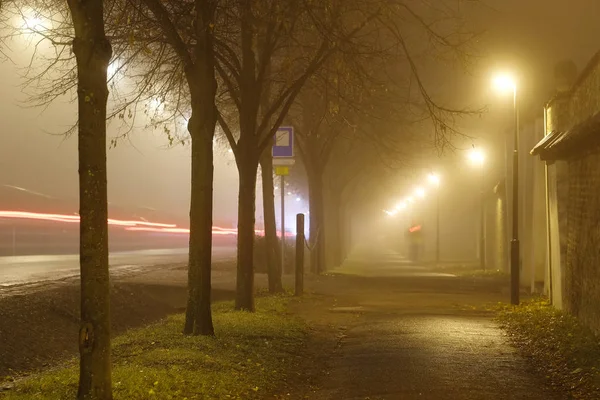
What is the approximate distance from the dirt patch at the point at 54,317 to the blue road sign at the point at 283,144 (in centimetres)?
442

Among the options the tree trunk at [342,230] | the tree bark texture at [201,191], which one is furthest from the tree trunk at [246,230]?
the tree trunk at [342,230]

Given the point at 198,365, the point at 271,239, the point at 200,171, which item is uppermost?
the point at 200,171

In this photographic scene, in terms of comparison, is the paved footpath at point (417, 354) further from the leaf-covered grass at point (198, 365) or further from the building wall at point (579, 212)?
the building wall at point (579, 212)

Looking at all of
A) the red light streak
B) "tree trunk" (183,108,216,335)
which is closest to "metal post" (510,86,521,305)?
"tree trunk" (183,108,216,335)

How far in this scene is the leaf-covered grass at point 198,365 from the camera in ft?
25.9

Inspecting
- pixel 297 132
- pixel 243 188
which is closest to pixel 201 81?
pixel 243 188

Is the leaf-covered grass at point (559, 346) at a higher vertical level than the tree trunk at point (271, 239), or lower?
lower

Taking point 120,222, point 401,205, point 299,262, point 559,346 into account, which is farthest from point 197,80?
point 401,205

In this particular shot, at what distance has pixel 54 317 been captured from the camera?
14.3 metres

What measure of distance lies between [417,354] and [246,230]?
5334 millimetres

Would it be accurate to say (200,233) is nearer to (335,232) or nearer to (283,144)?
(283,144)

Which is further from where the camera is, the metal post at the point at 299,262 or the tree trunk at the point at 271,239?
the tree trunk at the point at 271,239

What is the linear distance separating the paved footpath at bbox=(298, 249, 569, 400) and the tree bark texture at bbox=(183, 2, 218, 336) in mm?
1977

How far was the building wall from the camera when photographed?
503 inches
